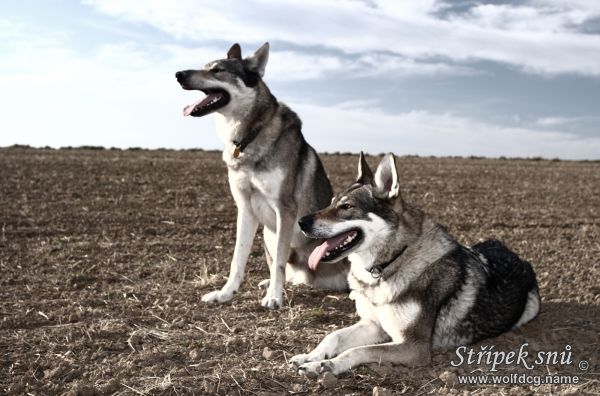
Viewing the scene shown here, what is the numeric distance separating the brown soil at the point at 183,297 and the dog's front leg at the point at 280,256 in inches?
6.8

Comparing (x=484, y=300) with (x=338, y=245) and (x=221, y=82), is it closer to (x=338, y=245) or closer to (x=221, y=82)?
(x=338, y=245)

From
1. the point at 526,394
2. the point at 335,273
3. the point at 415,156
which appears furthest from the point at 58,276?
the point at 415,156

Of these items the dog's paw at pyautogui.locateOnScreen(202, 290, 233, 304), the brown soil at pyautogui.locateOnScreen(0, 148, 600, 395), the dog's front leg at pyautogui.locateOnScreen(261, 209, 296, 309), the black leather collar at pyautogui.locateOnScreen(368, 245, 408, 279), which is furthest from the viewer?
the dog's paw at pyautogui.locateOnScreen(202, 290, 233, 304)

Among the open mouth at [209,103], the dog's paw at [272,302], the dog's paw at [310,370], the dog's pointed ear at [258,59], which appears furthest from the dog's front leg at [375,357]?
the dog's pointed ear at [258,59]

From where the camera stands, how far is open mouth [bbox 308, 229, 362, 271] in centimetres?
514

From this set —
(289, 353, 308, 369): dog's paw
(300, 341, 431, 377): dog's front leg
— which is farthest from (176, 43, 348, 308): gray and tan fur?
(300, 341, 431, 377): dog's front leg

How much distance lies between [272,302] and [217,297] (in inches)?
25.8

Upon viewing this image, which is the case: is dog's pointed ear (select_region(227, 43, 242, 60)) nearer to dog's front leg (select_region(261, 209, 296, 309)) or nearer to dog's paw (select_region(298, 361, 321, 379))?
dog's front leg (select_region(261, 209, 296, 309))

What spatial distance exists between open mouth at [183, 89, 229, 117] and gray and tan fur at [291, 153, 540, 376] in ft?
6.13

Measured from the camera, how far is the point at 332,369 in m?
4.74

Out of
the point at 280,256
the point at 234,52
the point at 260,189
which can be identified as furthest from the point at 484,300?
the point at 234,52

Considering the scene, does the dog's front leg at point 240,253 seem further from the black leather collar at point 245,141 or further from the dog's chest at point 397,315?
the dog's chest at point 397,315

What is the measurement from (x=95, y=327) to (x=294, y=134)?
2853 mm

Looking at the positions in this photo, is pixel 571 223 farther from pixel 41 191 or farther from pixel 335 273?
pixel 41 191
